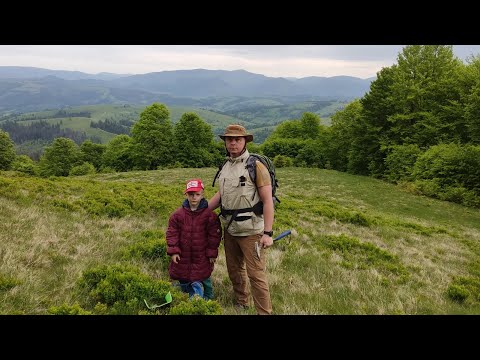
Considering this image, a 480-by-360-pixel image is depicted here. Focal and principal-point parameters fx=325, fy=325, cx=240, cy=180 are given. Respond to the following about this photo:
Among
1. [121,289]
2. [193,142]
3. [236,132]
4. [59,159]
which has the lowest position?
[59,159]

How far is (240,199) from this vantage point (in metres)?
4.80

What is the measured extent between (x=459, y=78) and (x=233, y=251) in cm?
3890

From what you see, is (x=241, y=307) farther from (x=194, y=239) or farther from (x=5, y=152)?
(x=5, y=152)

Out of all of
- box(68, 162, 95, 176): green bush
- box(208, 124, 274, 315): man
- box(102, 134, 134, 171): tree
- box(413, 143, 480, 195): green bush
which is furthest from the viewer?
box(68, 162, 95, 176): green bush

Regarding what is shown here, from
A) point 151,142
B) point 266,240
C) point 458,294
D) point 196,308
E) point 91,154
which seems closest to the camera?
point 196,308

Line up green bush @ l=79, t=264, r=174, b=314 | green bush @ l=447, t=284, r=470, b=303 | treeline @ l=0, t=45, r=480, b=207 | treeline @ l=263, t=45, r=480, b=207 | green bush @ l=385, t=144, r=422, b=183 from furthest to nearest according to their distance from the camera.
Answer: green bush @ l=385, t=144, r=422, b=183, treeline @ l=0, t=45, r=480, b=207, treeline @ l=263, t=45, r=480, b=207, green bush @ l=447, t=284, r=470, b=303, green bush @ l=79, t=264, r=174, b=314

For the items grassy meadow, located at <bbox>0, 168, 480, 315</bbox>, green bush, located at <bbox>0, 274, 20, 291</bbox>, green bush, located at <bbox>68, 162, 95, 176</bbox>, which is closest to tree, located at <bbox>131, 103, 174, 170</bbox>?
green bush, located at <bbox>68, 162, 95, 176</bbox>

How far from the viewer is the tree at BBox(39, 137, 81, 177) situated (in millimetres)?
65625

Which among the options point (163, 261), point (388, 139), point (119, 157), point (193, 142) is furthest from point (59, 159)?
point (163, 261)

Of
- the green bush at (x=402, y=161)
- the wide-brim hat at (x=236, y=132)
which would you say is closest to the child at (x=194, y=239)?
the wide-brim hat at (x=236, y=132)

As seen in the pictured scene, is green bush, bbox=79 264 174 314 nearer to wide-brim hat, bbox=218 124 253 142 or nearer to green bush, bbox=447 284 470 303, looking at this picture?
wide-brim hat, bbox=218 124 253 142

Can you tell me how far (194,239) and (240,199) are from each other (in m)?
1.12

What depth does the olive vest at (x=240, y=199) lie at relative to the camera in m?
4.78
